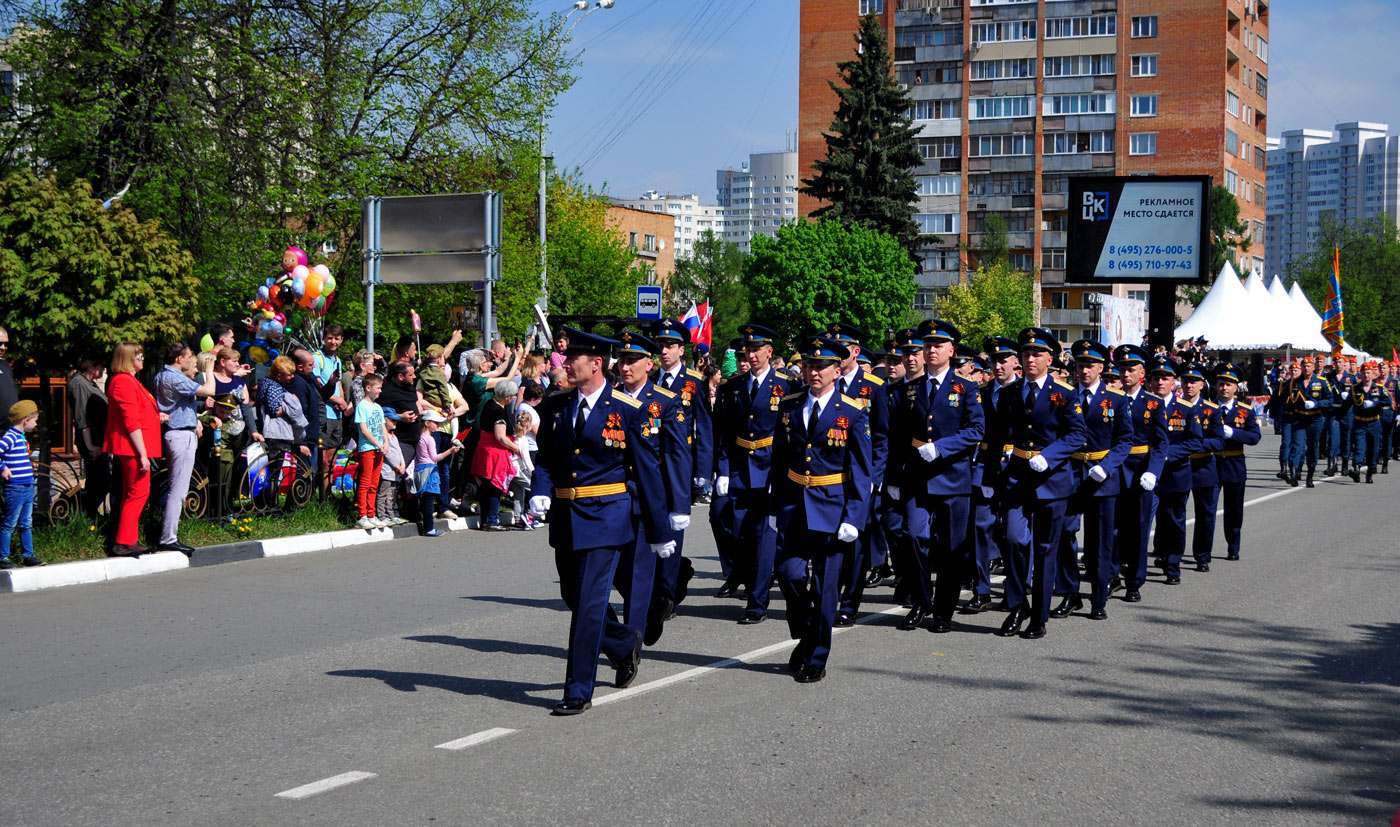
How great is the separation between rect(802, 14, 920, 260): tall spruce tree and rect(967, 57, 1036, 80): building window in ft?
93.0

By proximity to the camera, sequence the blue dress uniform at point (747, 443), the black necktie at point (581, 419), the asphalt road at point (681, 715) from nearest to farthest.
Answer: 1. the asphalt road at point (681, 715)
2. the black necktie at point (581, 419)
3. the blue dress uniform at point (747, 443)

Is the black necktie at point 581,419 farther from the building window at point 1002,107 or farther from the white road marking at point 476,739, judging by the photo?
the building window at point 1002,107

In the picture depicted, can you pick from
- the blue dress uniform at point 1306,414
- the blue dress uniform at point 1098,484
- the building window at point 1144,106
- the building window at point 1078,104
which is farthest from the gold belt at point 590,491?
the building window at point 1144,106

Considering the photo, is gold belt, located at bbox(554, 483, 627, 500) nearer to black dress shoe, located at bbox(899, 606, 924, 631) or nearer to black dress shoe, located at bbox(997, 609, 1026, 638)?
black dress shoe, located at bbox(899, 606, 924, 631)

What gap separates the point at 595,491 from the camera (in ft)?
24.8

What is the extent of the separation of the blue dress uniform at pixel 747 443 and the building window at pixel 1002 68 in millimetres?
86538

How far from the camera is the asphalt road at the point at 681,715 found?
5.80 m

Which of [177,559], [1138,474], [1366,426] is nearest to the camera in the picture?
[1138,474]

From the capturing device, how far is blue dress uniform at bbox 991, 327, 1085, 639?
9.80 meters

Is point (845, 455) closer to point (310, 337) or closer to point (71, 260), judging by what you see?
point (71, 260)

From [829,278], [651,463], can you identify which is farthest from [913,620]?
[829,278]

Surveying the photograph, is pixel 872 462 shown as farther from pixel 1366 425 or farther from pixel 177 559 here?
pixel 1366 425

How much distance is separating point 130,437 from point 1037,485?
24.8 feet

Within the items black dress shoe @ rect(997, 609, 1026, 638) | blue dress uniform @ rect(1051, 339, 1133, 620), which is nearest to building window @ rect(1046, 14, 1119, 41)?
blue dress uniform @ rect(1051, 339, 1133, 620)
